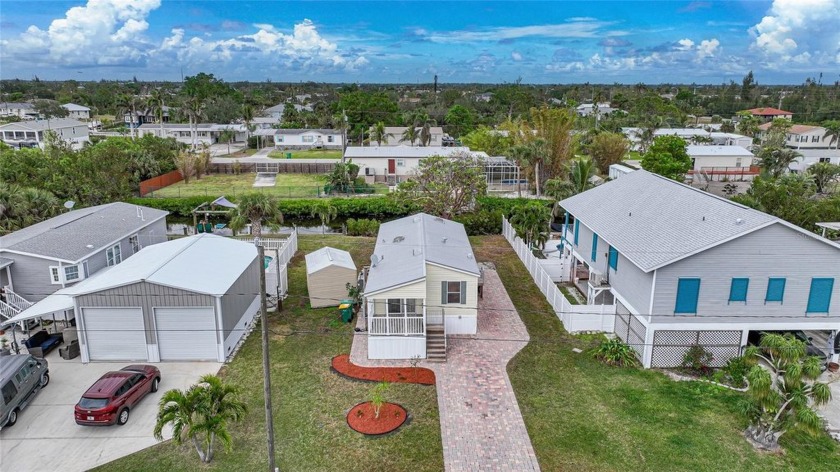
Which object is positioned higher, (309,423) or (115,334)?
(115,334)

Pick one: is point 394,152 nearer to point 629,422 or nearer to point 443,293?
point 443,293

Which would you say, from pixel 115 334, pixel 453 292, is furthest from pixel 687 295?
pixel 115 334

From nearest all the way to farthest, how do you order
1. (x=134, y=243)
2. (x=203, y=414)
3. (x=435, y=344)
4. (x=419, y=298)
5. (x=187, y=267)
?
1. (x=203, y=414)
2. (x=419, y=298)
3. (x=435, y=344)
4. (x=187, y=267)
5. (x=134, y=243)

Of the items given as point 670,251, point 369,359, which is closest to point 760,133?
point 670,251

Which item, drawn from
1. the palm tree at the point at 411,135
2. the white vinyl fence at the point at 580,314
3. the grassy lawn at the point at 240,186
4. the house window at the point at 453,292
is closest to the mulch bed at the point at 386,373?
the house window at the point at 453,292

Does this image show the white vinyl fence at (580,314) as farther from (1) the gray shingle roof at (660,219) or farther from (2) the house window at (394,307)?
(2) the house window at (394,307)

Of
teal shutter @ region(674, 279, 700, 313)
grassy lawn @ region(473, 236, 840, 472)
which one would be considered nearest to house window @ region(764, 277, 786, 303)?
teal shutter @ region(674, 279, 700, 313)

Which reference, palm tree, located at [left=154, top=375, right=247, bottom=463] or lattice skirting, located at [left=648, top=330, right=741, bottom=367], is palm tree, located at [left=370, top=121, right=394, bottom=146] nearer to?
lattice skirting, located at [left=648, top=330, right=741, bottom=367]
